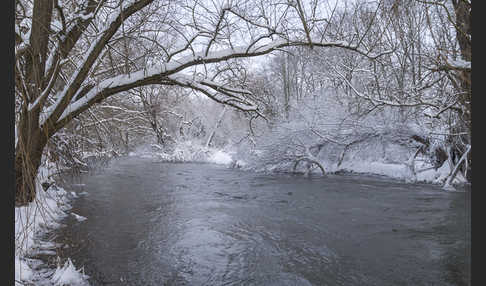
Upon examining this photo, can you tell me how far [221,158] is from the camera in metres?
25.0

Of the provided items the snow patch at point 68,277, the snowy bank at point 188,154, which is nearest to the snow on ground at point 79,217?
the snow patch at point 68,277

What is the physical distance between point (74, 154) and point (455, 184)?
1246 centimetres

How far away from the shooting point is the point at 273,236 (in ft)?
21.4

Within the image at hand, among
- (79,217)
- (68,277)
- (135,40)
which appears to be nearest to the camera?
(68,277)

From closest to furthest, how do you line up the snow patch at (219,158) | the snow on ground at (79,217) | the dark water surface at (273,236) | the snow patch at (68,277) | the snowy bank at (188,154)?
1. the snow patch at (68,277)
2. the dark water surface at (273,236)
3. the snow on ground at (79,217)
4. the snow patch at (219,158)
5. the snowy bank at (188,154)

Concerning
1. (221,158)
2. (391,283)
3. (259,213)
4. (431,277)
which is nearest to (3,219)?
(391,283)

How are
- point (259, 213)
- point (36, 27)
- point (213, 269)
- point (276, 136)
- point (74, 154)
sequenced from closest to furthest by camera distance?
point (36, 27), point (213, 269), point (74, 154), point (259, 213), point (276, 136)

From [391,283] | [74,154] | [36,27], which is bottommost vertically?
[391,283]

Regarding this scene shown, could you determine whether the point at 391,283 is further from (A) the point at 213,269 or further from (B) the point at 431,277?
(A) the point at 213,269

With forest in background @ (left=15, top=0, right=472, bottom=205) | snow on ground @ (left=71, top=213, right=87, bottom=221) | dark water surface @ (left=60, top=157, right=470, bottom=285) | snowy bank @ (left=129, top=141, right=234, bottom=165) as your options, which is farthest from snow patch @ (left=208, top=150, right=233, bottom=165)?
snow on ground @ (left=71, top=213, right=87, bottom=221)

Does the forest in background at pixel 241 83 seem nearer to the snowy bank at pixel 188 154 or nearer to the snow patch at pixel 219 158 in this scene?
the snow patch at pixel 219 158

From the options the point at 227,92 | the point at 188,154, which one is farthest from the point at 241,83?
the point at 188,154

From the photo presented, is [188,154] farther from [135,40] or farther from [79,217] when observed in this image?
[135,40]

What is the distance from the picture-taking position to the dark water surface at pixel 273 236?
4.70 metres
